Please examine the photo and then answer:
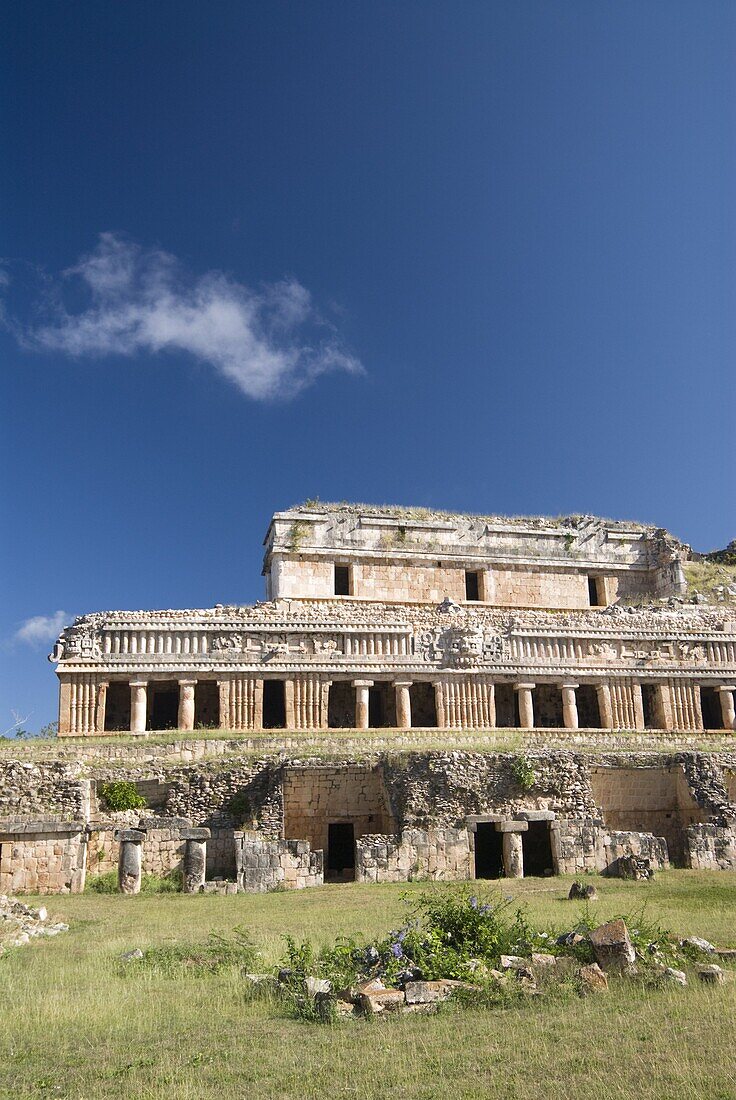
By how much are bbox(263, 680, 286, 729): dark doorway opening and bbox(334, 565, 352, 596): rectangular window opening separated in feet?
17.7

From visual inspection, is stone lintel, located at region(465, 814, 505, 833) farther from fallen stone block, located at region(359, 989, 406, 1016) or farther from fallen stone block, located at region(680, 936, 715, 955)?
fallen stone block, located at region(359, 989, 406, 1016)

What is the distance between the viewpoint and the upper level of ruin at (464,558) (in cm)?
3206

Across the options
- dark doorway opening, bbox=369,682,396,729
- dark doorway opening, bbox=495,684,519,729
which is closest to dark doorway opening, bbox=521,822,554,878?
dark doorway opening, bbox=369,682,396,729

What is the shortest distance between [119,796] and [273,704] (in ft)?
32.9

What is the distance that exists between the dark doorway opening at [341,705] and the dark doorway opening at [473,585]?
25.5ft

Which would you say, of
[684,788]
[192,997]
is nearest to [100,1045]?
[192,997]

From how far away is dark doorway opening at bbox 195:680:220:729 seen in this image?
2655 centimetres

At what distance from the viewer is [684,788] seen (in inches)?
838

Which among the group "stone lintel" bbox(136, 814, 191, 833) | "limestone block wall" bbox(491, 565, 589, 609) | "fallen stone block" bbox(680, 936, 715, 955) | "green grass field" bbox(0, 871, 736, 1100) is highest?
→ "limestone block wall" bbox(491, 565, 589, 609)

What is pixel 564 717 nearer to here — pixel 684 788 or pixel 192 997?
pixel 684 788

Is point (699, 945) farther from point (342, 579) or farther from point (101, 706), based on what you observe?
point (342, 579)

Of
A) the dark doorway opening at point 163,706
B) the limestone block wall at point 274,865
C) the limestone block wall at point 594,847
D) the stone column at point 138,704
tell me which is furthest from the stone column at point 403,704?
the limestone block wall at point 274,865

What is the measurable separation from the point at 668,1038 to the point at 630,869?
10873 mm

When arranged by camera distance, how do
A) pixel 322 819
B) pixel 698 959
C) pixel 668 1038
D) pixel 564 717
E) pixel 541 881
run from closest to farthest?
1. pixel 668 1038
2. pixel 698 959
3. pixel 541 881
4. pixel 322 819
5. pixel 564 717
